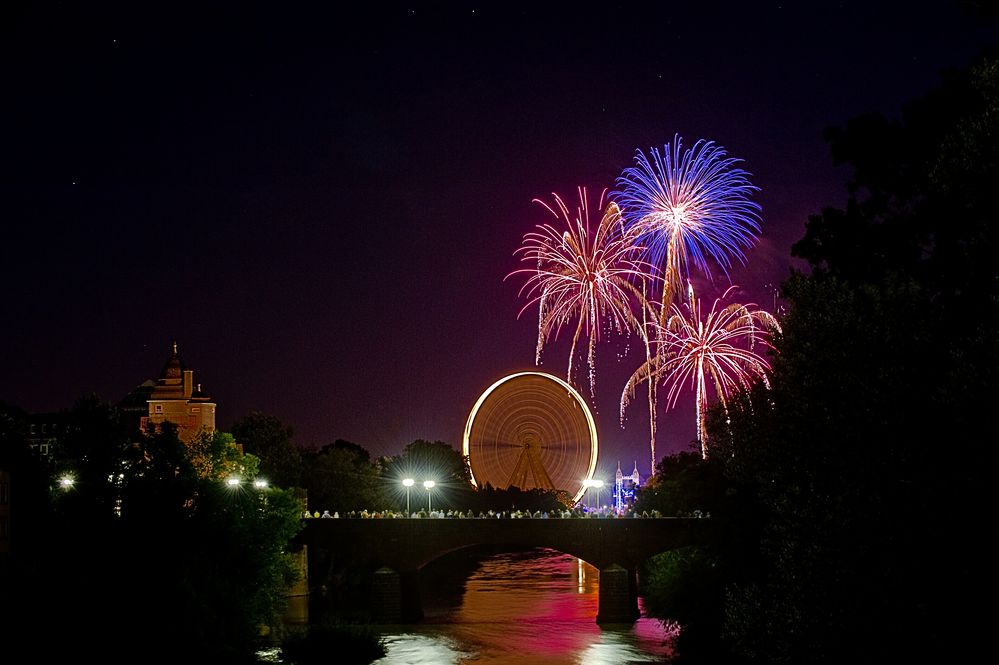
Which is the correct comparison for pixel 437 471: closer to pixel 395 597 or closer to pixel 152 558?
pixel 395 597

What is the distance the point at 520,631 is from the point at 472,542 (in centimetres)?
1478

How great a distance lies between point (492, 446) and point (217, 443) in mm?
32813

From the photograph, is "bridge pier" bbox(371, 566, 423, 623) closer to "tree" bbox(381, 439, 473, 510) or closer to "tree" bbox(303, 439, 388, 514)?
"tree" bbox(303, 439, 388, 514)

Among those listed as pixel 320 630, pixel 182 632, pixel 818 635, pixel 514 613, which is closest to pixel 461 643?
pixel 320 630

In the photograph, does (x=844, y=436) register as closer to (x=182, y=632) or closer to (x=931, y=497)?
(x=931, y=497)

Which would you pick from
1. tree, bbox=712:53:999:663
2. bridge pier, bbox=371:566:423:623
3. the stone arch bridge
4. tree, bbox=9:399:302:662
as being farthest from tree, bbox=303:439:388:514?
tree, bbox=712:53:999:663

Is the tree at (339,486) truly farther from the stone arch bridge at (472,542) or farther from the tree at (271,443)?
the stone arch bridge at (472,542)

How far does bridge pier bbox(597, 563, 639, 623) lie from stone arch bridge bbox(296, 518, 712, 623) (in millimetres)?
63

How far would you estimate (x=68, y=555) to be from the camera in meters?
50.7

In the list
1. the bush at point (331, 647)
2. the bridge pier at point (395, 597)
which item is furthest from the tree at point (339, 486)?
the bush at point (331, 647)

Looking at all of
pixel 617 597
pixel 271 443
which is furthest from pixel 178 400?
pixel 617 597

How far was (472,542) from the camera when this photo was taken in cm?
8662

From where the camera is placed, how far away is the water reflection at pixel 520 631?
62.7m

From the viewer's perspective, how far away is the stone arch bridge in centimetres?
8100
